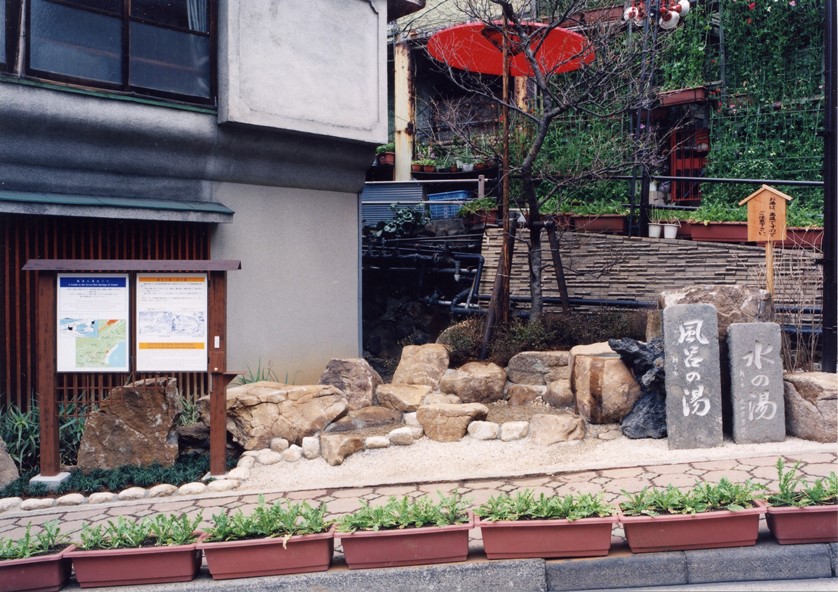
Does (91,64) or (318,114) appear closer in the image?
(91,64)

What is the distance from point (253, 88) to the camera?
10.2 metres

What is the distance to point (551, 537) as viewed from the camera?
5113mm

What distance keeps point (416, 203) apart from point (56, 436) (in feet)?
32.6

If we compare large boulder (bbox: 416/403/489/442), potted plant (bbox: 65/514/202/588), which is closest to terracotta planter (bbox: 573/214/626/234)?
large boulder (bbox: 416/403/489/442)

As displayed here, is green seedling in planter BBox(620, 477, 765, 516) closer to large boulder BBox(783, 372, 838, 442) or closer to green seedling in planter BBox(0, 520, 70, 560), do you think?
large boulder BBox(783, 372, 838, 442)

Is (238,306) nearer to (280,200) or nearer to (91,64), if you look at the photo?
(280,200)

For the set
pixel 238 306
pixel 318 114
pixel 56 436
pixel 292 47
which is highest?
pixel 292 47

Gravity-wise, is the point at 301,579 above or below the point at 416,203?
below

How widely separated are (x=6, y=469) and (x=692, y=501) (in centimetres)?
686

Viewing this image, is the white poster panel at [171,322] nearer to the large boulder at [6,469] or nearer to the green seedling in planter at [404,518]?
the large boulder at [6,469]

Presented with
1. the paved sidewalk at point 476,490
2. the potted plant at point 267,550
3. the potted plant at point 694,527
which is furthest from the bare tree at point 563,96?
the potted plant at point 267,550

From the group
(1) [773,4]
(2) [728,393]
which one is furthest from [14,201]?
(1) [773,4]

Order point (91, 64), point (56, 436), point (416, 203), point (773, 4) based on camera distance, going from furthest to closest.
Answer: point (416, 203) → point (773, 4) → point (91, 64) → point (56, 436)

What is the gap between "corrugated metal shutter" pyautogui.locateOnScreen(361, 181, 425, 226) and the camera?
16.8 metres
